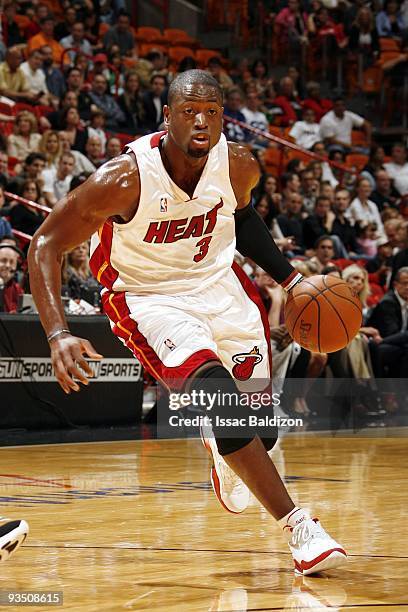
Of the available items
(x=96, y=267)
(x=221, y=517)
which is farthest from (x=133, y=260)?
(x=221, y=517)

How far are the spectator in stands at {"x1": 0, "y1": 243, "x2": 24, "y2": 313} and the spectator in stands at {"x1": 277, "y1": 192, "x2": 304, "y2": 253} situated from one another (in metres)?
3.93

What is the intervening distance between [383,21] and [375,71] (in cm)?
97

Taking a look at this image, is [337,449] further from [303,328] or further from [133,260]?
[133,260]

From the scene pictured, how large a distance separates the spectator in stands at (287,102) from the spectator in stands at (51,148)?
18.6 ft

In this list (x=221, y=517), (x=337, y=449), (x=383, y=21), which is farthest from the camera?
(x=383, y=21)

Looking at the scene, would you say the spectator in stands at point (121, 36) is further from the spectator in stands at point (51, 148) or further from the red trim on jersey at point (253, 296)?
the red trim on jersey at point (253, 296)

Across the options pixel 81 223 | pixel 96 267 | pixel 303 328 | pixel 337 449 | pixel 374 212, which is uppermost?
pixel 81 223

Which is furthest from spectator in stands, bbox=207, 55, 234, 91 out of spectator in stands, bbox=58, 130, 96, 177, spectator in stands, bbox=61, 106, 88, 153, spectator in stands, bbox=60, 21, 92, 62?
spectator in stands, bbox=58, 130, 96, 177

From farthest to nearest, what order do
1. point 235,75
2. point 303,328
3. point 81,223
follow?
point 235,75 → point 303,328 → point 81,223

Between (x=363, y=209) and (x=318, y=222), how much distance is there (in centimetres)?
164

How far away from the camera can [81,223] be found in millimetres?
3732

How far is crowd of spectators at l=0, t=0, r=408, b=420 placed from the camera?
33.7 feet

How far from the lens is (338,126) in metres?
16.8

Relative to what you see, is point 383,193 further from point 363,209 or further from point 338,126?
point 338,126
